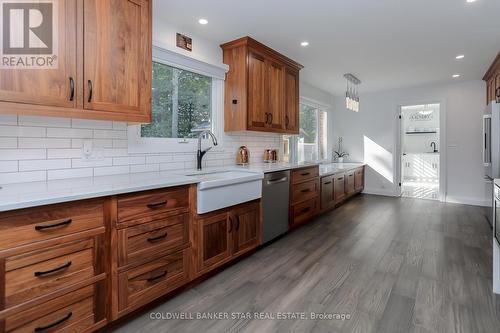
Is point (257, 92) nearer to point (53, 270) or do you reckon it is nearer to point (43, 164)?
point (43, 164)

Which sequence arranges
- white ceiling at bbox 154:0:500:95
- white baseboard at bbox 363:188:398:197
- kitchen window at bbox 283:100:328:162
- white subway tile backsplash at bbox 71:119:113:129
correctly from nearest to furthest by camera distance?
white subway tile backsplash at bbox 71:119:113:129
white ceiling at bbox 154:0:500:95
kitchen window at bbox 283:100:328:162
white baseboard at bbox 363:188:398:197

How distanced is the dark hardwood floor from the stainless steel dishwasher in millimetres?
171

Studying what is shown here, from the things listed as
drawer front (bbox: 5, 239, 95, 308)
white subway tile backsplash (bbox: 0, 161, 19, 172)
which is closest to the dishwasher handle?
drawer front (bbox: 5, 239, 95, 308)

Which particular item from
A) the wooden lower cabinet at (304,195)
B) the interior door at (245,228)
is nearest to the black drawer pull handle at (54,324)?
the interior door at (245,228)

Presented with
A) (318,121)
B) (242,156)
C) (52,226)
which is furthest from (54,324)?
(318,121)

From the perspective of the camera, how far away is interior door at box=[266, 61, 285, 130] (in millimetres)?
3497

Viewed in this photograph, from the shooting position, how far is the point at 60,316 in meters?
1.39

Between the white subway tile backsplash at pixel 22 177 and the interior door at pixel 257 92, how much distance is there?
2.06m

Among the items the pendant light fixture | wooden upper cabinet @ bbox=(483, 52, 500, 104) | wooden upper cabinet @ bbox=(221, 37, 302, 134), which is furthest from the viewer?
the pendant light fixture

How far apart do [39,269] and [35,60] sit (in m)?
1.14

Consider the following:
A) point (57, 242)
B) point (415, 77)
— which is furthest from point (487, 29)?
point (57, 242)

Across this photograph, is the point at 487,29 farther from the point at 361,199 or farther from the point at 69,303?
the point at 69,303

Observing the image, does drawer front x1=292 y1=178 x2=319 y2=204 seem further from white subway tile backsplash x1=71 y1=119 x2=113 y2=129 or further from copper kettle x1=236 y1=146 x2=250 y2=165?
white subway tile backsplash x1=71 y1=119 x2=113 y2=129

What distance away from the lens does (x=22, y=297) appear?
127 centimetres
